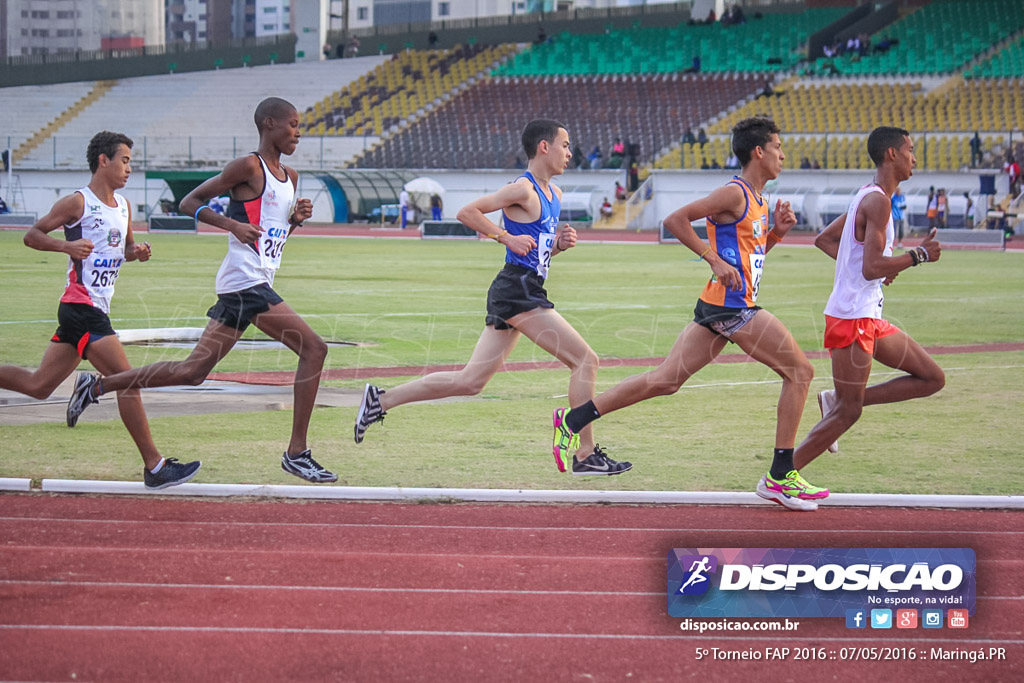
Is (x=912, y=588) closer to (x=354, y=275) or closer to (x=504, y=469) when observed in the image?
(x=504, y=469)

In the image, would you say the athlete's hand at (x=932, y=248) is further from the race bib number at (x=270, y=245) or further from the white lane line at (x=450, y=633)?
the race bib number at (x=270, y=245)

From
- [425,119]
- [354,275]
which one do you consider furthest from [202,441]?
[425,119]

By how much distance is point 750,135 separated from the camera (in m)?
6.94

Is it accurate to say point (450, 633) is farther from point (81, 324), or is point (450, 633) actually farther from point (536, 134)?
point (536, 134)

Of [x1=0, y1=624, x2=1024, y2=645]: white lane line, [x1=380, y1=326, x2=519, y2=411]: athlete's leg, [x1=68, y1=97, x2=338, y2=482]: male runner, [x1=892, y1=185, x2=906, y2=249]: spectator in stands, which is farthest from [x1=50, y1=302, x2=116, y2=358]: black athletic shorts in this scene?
[x1=892, y1=185, x2=906, y2=249]: spectator in stands

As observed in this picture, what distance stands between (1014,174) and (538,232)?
38218mm

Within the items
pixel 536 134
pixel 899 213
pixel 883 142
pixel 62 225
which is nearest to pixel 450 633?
pixel 536 134

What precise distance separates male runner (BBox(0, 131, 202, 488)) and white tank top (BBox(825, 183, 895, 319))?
140 inches

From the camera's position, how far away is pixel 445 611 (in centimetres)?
493

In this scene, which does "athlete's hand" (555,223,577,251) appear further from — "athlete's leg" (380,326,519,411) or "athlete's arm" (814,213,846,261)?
"athlete's arm" (814,213,846,261)

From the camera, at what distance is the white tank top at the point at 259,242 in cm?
703

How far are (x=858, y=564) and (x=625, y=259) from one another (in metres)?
26.0

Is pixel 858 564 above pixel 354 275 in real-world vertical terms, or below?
above

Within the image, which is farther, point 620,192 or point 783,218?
point 620,192
